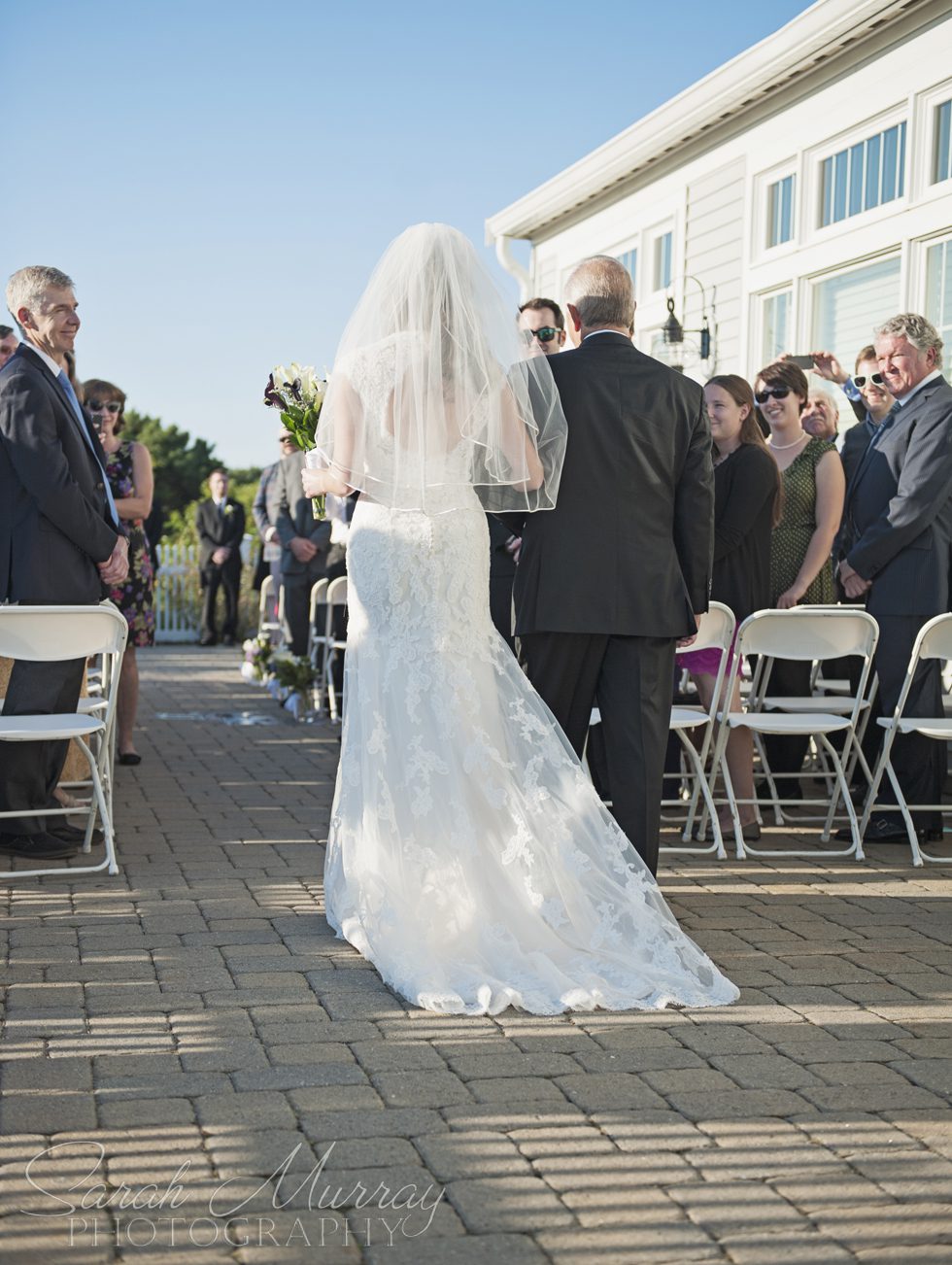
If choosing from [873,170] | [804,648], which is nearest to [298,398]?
[804,648]

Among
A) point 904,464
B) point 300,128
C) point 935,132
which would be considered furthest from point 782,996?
point 300,128

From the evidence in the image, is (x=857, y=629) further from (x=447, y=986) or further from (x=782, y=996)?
(x=447, y=986)

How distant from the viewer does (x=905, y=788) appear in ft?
21.5

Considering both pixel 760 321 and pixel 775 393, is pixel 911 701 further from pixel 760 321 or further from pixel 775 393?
pixel 760 321

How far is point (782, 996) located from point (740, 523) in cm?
271

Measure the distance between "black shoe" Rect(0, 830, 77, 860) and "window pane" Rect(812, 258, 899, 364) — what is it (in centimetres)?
677

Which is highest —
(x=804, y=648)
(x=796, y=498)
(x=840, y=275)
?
(x=840, y=275)

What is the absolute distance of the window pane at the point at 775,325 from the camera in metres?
11.4

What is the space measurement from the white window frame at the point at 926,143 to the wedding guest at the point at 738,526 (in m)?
3.67

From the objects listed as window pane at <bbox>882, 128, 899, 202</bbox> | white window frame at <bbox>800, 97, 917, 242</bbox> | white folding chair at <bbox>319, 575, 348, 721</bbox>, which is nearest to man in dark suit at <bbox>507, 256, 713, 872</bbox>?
white folding chair at <bbox>319, 575, 348, 721</bbox>

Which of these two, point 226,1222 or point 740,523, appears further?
point 740,523

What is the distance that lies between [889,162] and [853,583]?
14.6 ft

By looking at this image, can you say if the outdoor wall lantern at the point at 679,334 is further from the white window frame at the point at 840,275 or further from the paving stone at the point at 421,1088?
the paving stone at the point at 421,1088

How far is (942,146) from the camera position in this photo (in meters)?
9.22
